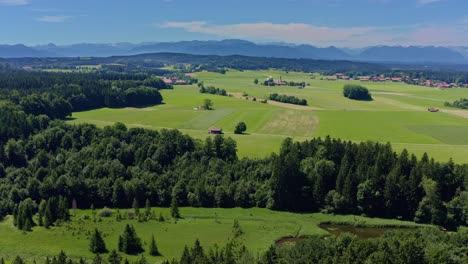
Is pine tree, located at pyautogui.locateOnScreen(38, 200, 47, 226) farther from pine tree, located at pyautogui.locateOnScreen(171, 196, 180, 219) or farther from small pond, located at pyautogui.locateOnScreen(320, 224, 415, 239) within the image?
small pond, located at pyautogui.locateOnScreen(320, 224, 415, 239)

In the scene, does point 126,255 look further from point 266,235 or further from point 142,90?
point 142,90

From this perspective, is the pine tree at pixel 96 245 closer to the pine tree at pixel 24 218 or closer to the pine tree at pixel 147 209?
the pine tree at pixel 147 209

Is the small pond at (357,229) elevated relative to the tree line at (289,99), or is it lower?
lower

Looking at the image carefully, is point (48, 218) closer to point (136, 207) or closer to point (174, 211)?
point (136, 207)

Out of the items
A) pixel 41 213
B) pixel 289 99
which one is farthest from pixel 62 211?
pixel 289 99

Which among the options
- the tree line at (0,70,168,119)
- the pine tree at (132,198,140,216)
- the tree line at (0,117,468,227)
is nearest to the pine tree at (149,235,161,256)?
the pine tree at (132,198,140,216)

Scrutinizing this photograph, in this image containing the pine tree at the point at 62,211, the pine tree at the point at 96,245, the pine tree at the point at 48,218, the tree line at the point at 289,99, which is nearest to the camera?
the pine tree at the point at 96,245

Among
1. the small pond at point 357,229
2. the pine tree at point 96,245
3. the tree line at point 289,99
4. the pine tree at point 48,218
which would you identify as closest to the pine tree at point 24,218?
the pine tree at point 48,218

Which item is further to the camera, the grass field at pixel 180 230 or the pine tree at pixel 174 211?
the pine tree at pixel 174 211

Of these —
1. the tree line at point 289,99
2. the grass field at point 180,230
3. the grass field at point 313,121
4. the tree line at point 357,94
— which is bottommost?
the grass field at point 180,230
